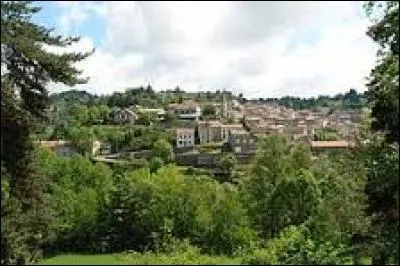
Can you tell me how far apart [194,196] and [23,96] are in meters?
27.9

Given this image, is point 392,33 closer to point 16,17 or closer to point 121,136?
point 16,17

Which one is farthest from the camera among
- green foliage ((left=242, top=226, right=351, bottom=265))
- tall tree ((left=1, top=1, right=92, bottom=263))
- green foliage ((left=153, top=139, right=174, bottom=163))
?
green foliage ((left=153, top=139, right=174, bottom=163))

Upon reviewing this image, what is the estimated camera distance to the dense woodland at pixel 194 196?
20.4m

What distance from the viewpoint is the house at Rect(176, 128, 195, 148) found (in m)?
140

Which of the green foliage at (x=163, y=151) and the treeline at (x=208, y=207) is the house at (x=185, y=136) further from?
the treeline at (x=208, y=207)

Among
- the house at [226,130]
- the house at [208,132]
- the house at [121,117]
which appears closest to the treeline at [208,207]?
the house at [226,130]

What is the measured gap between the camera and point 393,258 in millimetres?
19094

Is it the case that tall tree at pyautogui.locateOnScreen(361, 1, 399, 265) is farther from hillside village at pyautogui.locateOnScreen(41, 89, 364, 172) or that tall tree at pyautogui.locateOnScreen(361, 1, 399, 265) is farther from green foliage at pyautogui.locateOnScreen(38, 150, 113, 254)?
hillside village at pyautogui.locateOnScreen(41, 89, 364, 172)

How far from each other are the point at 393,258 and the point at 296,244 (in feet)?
23.5

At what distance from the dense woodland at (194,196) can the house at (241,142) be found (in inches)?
1442

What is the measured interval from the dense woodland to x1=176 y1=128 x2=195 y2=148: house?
46663mm

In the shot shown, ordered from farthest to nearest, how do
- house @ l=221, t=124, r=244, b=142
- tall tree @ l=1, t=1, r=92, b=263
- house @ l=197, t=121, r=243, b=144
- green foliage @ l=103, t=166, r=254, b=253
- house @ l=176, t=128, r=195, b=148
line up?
1. house @ l=197, t=121, r=243, b=144
2. house @ l=221, t=124, r=244, b=142
3. house @ l=176, t=128, r=195, b=148
4. green foliage @ l=103, t=166, r=254, b=253
5. tall tree @ l=1, t=1, r=92, b=263

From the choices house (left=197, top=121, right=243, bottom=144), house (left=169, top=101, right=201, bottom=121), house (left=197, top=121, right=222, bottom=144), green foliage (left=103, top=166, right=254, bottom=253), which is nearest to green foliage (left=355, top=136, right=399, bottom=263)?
green foliage (left=103, top=166, right=254, bottom=253)

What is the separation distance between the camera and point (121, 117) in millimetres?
162375
